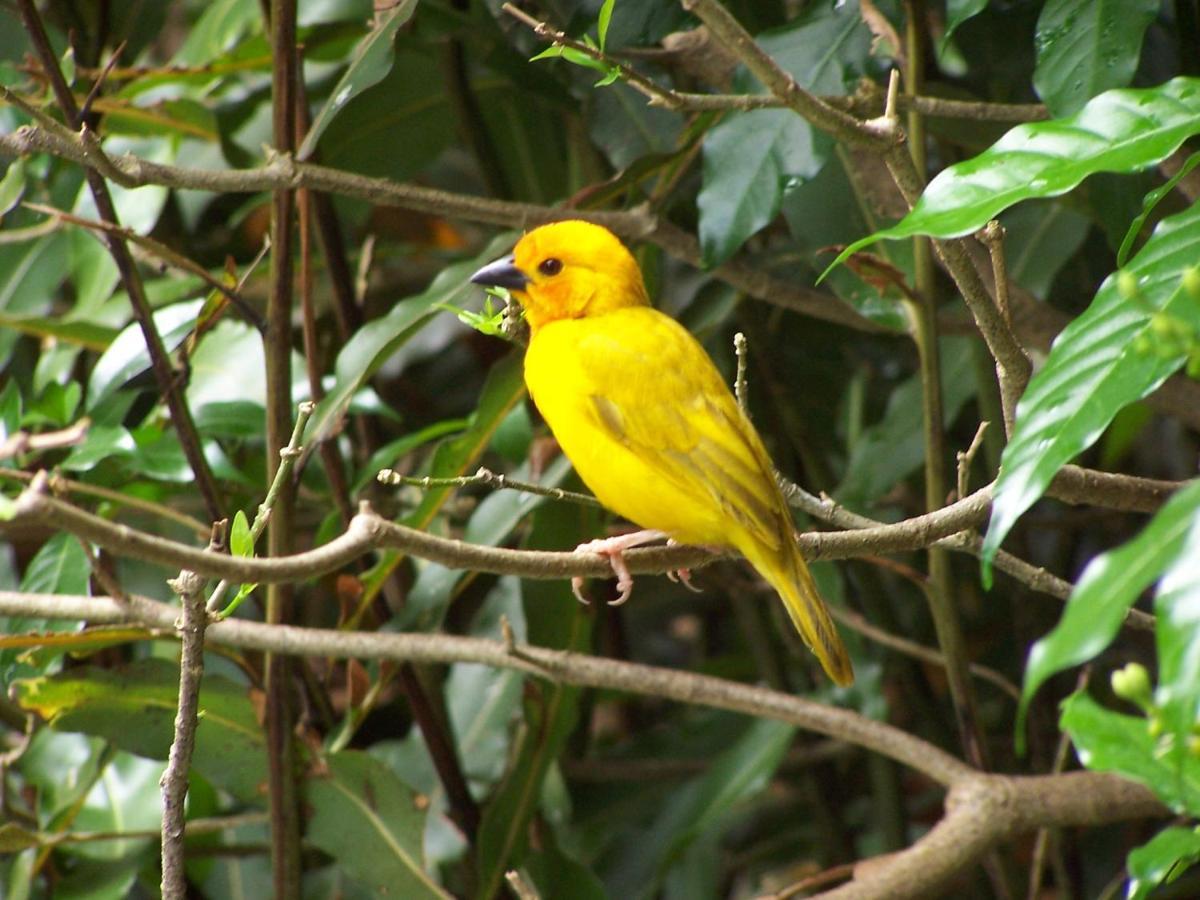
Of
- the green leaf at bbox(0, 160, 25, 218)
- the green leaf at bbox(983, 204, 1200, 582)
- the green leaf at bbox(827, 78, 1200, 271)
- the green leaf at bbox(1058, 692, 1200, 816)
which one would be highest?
the green leaf at bbox(0, 160, 25, 218)

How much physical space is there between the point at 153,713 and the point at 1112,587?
2208 millimetres

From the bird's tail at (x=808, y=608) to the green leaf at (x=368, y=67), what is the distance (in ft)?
3.51

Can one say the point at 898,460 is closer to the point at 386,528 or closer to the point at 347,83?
the point at 347,83

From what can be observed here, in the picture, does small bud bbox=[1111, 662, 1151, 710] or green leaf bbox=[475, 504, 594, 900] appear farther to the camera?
green leaf bbox=[475, 504, 594, 900]

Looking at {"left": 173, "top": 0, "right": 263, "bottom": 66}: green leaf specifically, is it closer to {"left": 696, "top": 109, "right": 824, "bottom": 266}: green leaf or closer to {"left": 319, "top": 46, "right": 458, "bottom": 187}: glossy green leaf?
{"left": 319, "top": 46, "right": 458, "bottom": 187}: glossy green leaf

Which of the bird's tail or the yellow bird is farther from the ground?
the yellow bird

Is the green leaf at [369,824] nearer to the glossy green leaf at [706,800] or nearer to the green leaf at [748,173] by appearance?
the glossy green leaf at [706,800]

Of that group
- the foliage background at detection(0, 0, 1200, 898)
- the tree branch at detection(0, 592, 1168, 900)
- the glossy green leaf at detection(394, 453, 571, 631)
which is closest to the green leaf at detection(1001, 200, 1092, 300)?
the foliage background at detection(0, 0, 1200, 898)

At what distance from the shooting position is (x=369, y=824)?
112 inches

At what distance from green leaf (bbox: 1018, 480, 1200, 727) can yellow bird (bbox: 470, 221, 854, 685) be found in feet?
4.31

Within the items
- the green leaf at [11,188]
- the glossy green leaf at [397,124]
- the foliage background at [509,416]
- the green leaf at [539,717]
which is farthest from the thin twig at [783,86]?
the glossy green leaf at [397,124]

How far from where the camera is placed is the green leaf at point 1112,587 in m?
1.04

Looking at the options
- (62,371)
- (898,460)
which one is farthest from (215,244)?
(898,460)

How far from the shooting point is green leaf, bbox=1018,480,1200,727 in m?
1.04
